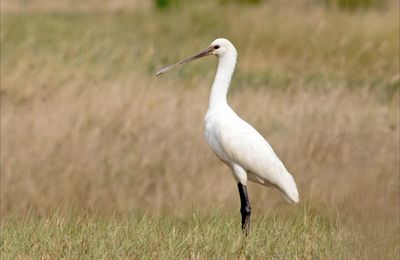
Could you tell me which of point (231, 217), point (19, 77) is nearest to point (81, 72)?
point (19, 77)

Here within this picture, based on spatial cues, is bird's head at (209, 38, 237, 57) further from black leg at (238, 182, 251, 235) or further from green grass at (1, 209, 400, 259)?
green grass at (1, 209, 400, 259)

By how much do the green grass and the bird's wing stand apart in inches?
12.2

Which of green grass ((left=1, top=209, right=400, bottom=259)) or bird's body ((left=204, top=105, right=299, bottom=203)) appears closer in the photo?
green grass ((left=1, top=209, right=400, bottom=259))

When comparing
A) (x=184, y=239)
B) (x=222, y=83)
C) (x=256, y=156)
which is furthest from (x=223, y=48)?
(x=184, y=239)

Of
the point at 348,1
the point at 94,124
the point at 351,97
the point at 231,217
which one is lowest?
the point at 348,1

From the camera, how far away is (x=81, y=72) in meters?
11.4

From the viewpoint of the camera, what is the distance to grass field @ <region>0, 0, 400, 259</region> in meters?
5.93

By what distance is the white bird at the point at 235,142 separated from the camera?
6.66 metres

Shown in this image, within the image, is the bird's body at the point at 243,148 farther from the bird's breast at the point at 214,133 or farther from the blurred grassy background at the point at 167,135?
the blurred grassy background at the point at 167,135

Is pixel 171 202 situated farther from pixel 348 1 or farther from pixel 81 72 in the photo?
pixel 348 1

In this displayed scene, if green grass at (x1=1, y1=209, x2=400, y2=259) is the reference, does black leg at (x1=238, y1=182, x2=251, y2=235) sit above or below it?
below

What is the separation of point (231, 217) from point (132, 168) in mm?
2357

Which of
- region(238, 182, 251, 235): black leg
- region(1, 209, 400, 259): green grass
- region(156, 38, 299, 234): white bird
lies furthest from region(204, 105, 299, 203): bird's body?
region(1, 209, 400, 259): green grass

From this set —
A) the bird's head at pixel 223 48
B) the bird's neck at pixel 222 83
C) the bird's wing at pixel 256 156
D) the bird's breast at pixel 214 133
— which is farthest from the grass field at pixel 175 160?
the bird's head at pixel 223 48
